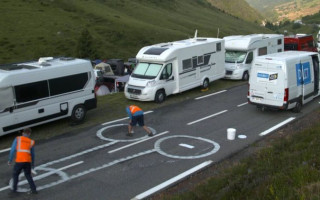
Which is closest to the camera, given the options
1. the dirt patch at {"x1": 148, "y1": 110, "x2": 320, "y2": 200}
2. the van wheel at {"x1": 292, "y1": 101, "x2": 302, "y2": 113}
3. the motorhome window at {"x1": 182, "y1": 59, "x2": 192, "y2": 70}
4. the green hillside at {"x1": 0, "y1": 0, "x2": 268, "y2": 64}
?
the dirt patch at {"x1": 148, "y1": 110, "x2": 320, "y2": 200}

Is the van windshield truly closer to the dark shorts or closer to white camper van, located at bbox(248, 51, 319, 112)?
white camper van, located at bbox(248, 51, 319, 112)

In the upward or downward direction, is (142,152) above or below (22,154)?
below

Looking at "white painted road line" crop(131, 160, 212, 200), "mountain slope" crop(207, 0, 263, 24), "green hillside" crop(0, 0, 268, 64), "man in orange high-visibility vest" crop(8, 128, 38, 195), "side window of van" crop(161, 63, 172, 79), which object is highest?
"mountain slope" crop(207, 0, 263, 24)

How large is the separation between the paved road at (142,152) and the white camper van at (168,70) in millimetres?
1669

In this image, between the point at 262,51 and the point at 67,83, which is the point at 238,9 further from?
the point at 67,83

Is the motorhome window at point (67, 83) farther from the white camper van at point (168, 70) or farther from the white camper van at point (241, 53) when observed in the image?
the white camper van at point (241, 53)

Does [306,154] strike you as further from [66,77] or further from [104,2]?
[104,2]

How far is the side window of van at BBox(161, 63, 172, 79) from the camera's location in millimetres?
20483

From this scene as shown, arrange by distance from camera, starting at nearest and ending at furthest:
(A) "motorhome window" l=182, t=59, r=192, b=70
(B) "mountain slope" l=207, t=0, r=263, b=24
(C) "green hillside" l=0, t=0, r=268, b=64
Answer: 1. (A) "motorhome window" l=182, t=59, r=192, b=70
2. (C) "green hillside" l=0, t=0, r=268, b=64
3. (B) "mountain slope" l=207, t=0, r=263, b=24

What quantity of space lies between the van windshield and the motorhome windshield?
807 centimetres

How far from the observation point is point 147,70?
20688mm

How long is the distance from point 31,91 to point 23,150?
568cm

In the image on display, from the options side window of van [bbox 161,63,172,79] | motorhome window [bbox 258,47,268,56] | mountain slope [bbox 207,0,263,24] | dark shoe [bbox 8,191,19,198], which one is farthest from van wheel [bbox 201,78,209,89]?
mountain slope [bbox 207,0,263,24]

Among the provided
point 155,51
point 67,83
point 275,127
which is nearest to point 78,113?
point 67,83
